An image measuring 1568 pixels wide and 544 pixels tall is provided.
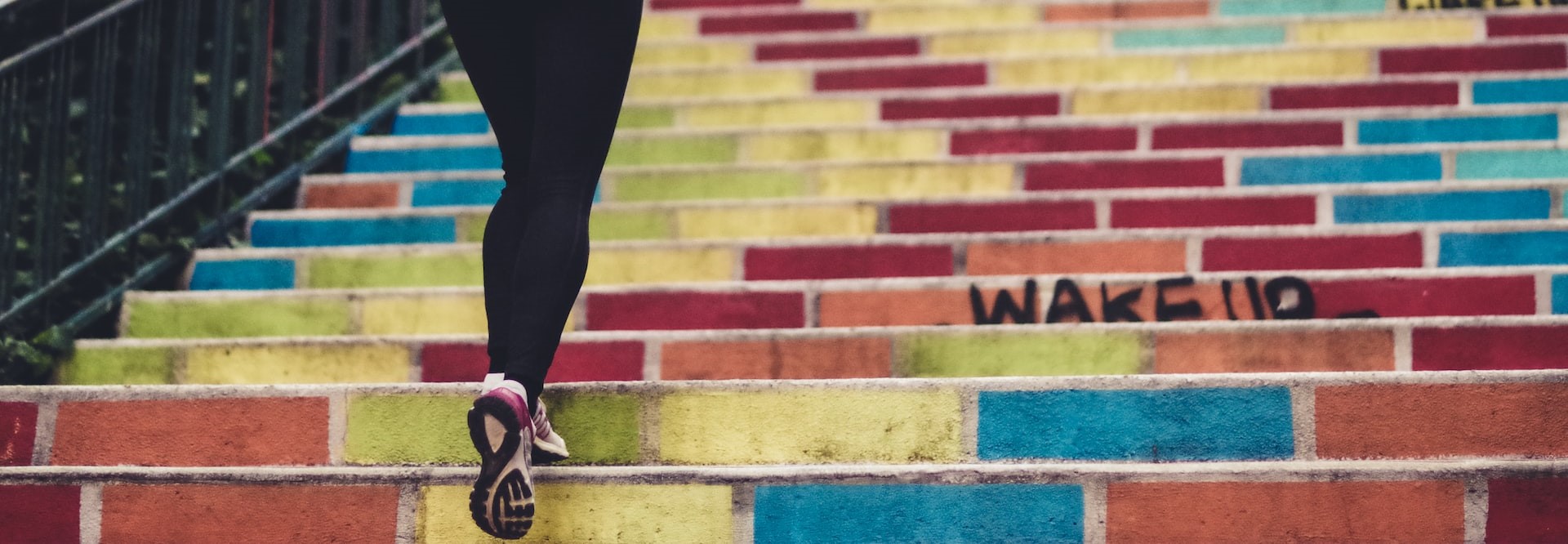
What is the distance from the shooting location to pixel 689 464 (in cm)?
216

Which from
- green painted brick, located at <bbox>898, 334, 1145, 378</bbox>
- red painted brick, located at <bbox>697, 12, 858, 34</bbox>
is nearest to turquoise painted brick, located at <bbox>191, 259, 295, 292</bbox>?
green painted brick, located at <bbox>898, 334, 1145, 378</bbox>

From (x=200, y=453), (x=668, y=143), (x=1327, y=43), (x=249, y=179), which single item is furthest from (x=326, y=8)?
(x=1327, y=43)

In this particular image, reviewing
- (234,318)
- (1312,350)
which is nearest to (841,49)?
(234,318)

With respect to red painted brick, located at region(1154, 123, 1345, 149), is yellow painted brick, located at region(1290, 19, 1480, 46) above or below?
above

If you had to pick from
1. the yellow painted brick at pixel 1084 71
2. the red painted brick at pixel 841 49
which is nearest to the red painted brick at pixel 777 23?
the red painted brick at pixel 841 49

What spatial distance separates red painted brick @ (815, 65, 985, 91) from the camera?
4.33 m

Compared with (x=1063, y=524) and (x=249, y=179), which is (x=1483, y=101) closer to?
(x=1063, y=524)

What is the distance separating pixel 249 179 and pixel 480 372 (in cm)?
139

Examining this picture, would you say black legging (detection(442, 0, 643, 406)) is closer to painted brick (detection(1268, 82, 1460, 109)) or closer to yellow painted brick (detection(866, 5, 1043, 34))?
painted brick (detection(1268, 82, 1460, 109))

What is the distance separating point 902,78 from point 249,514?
2.70m

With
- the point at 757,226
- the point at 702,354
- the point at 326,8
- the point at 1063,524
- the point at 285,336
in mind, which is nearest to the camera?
the point at 1063,524

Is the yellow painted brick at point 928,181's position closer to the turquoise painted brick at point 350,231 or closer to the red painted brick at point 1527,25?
the turquoise painted brick at point 350,231

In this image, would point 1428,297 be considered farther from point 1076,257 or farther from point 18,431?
point 18,431

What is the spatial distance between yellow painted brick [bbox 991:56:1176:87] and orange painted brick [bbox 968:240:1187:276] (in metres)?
1.25
